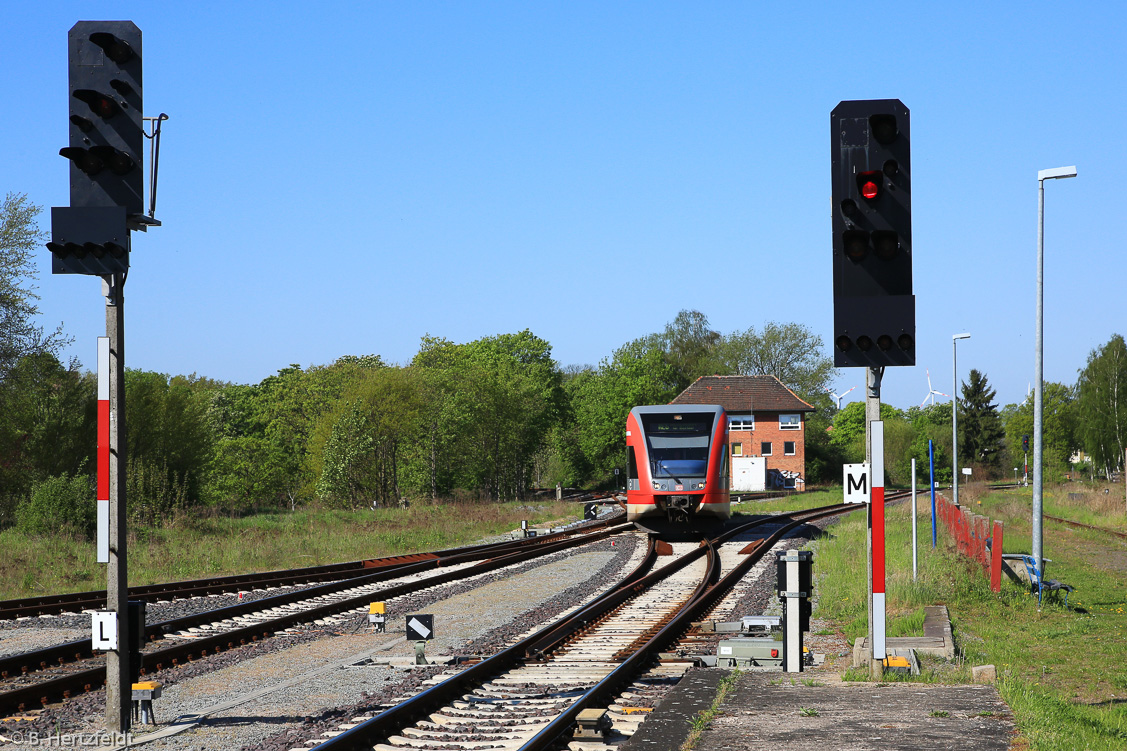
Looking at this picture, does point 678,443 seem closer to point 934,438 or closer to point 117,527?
point 117,527

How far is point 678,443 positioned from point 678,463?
507 mm

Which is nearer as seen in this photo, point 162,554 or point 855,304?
point 855,304

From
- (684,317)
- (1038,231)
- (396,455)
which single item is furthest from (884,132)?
(684,317)

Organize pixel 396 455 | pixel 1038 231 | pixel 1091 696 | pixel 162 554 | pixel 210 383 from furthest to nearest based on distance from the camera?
pixel 210 383, pixel 396 455, pixel 162 554, pixel 1038 231, pixel 1091 696

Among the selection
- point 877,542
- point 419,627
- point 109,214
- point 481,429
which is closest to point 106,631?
point 109,214

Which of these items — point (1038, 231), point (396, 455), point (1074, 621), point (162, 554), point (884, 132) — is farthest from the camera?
point (396, 455)

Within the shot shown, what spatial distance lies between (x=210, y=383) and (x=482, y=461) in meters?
52.5

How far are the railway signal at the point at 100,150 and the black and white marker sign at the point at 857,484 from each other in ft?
22.0

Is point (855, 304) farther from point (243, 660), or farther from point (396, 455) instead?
point (396, 455)

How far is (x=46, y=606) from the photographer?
14.5m

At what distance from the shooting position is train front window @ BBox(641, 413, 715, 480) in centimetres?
2564

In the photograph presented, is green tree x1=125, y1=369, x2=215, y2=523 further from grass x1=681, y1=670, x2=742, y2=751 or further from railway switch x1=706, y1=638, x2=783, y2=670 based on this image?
grass x1=681, y1=670, x2=742, y2=751

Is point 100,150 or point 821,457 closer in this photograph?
point 100,150

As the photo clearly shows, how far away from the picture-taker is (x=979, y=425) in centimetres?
10825
